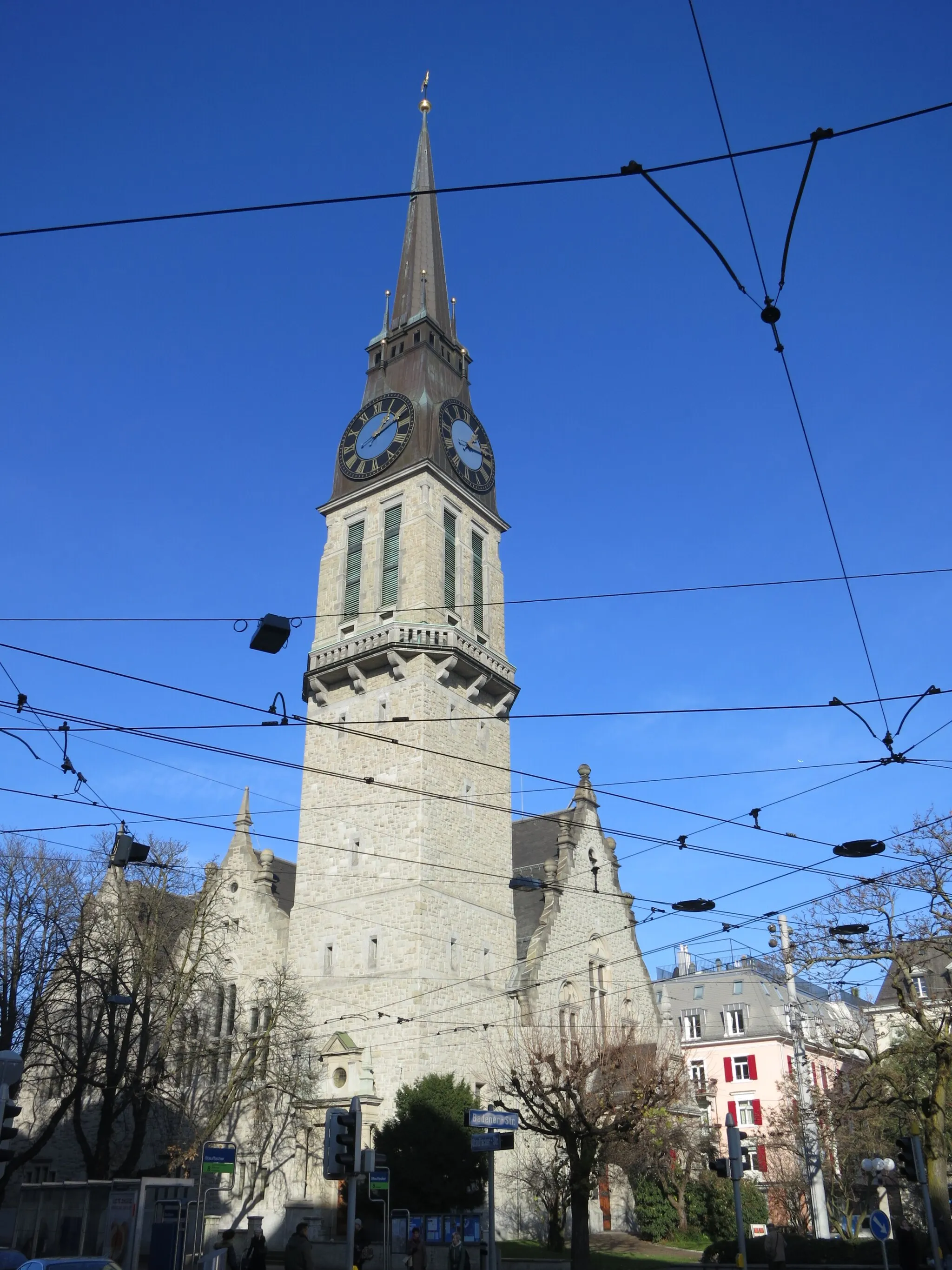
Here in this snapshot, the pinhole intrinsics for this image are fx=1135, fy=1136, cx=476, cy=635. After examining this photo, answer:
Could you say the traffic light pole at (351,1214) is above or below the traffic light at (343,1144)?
below

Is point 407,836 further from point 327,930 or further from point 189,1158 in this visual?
point 189,1158

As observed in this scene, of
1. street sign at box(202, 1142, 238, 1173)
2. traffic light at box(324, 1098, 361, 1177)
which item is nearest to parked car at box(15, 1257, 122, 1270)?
traffic light at box(324, 1098, 361, 1177)

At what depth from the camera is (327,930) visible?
118ft

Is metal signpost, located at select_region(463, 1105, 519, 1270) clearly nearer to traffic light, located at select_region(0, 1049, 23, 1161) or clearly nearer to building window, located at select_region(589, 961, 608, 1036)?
traffic light, located at select_region(0, 1049, 23, 1161)

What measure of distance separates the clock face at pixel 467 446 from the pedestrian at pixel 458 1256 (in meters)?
26.1

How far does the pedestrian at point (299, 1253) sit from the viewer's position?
16641mm

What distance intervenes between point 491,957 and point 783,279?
92.3 feet

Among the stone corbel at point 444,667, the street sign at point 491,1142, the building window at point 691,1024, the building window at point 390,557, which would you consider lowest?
the street sign at point 491,1142

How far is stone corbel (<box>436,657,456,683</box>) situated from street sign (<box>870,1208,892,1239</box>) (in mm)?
21781

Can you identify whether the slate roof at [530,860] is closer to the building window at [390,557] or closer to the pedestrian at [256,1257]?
the building window at [390,557]

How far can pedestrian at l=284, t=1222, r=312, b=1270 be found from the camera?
655 inches

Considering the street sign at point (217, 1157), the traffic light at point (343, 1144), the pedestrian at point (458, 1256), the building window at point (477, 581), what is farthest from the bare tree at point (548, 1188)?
the building window at point (477, 581)

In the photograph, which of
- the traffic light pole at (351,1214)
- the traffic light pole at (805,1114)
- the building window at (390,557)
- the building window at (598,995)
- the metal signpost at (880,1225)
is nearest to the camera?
the traffic light pole at (351,1214)

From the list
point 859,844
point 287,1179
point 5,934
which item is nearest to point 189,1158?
point 287,1179
